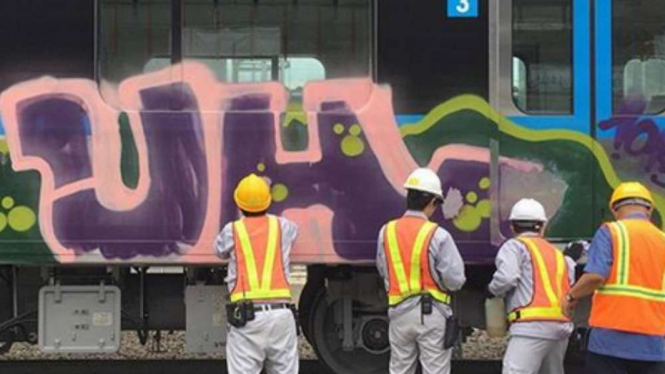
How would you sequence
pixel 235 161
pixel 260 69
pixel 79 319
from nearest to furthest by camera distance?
pixel 235 161 < pixel 260 69 < pixel 79 319

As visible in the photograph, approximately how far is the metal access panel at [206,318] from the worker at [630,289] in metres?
2.62

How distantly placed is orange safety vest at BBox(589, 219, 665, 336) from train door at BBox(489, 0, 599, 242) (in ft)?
4.47

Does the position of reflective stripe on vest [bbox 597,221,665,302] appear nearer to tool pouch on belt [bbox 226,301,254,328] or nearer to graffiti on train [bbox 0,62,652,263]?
graffiti on train [bbox 0,62,652,263]

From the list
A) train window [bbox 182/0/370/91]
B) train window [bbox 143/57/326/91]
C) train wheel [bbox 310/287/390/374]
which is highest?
train window [bbox 182/0/370/91]

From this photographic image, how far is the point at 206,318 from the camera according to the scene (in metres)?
6.02

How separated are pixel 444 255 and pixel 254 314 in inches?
44.2

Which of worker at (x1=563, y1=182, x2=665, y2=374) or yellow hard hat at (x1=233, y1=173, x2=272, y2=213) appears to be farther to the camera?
yellow hard hat at (x1=233, y1=173, x2=272, y2=213)

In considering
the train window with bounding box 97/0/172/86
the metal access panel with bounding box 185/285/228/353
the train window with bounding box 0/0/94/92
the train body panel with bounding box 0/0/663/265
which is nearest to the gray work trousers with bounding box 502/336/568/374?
the train body panel with bounding box 0/0/663/265

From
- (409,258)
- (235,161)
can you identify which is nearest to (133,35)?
(235,161)

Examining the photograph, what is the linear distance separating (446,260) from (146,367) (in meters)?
3.07

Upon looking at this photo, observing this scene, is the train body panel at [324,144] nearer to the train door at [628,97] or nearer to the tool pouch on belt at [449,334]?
the train door at [628,97]

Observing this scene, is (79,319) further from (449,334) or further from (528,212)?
(528,212)

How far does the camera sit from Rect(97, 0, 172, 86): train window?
5727 mm

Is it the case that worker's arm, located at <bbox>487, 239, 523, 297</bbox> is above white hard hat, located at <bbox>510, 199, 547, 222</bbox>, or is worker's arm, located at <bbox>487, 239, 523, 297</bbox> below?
below
